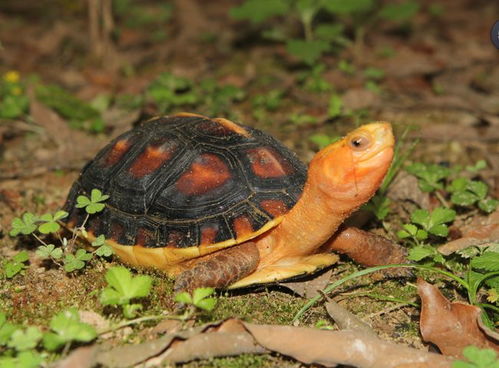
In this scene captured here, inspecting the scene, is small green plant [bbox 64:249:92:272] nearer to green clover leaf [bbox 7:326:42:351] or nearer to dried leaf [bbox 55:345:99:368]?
green clover leaf [bbox 7:326:42:351]

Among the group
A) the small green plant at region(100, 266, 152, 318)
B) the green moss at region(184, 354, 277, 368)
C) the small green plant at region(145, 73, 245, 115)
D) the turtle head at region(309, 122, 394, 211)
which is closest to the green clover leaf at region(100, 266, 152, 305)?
the small green plant at region(100, 266, 152, 318)

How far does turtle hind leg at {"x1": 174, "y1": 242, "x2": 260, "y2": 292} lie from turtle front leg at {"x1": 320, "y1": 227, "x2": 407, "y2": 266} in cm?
65

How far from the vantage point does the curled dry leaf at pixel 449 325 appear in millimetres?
2746

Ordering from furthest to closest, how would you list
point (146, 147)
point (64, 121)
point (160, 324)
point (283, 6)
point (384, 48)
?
point (384, 48) → point (283, 6) → point (64, 121) → point (146, 147) → point (160, 324)

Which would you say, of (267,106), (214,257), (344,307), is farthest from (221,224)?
(267,106)

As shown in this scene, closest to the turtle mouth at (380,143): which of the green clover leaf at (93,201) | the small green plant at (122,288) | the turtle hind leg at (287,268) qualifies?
the turtle hind leg at (287,268)

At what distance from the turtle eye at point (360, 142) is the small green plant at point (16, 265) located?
2.40 meters

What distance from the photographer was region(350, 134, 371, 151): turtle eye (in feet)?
9.33

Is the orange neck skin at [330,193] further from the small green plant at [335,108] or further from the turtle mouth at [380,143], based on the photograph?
the small green plant at [335,108]

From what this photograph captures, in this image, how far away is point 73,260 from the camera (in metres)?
3.38

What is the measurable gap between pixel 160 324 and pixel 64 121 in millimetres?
3984

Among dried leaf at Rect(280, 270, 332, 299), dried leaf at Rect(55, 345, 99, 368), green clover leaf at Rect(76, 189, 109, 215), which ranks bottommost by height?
dried leaf at Rect(280, 270, 332, 299)

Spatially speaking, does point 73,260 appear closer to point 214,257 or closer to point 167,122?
point 214,257

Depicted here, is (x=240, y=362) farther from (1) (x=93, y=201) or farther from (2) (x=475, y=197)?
(2) (x=475, y=197)
